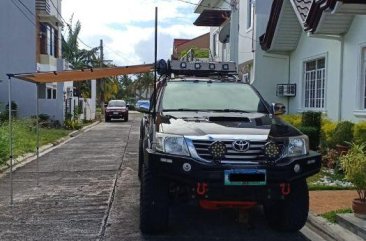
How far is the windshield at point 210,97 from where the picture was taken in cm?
715

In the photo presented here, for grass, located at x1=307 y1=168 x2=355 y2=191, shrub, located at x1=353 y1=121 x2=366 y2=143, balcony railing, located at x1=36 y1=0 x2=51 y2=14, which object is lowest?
grass, located at x1=307 y1=168 x2=355 y2=191

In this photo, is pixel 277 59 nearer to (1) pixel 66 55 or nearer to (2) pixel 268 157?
(2) pixel 268 157

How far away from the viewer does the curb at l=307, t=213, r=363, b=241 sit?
19.8 feet

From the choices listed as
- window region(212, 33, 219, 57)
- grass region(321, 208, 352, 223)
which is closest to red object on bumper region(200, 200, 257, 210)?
grass region(321, 208, 352, 223)

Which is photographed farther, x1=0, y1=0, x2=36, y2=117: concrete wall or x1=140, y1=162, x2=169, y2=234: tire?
x1=0, y1=0, x2=36, y2=117: concrete wall

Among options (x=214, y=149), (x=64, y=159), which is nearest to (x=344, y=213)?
(x=214, y=149)

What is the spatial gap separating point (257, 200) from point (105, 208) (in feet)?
9.25

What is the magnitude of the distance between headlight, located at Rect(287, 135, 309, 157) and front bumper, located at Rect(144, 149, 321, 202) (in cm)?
12

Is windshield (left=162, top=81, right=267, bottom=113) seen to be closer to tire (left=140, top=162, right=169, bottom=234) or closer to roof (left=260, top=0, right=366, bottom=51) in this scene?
tire (left=140, top=162, right=169, bottom=234)

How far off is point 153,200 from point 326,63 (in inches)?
354

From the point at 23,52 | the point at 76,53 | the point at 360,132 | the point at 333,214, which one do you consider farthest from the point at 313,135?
the point at 76,53

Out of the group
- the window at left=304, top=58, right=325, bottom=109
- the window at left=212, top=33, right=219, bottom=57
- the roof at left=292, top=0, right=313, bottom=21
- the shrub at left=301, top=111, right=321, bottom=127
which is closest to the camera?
the roof at left=292, top=0, right=313, bottom=21

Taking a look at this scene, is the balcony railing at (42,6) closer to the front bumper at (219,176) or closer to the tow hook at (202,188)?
the front bumper at (219,176)

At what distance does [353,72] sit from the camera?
11.8 metres
